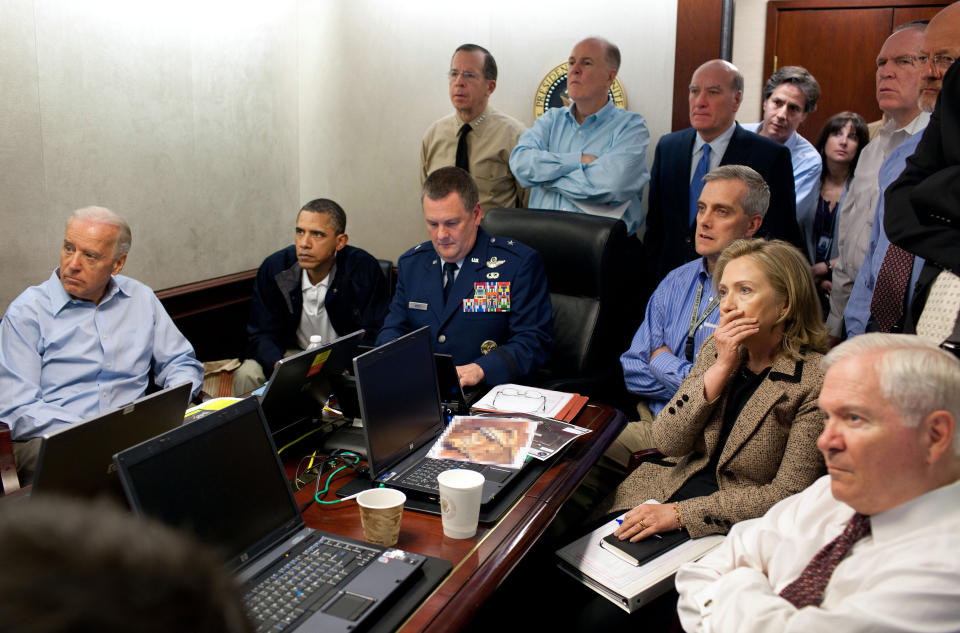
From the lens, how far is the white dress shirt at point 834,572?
4.15 feet

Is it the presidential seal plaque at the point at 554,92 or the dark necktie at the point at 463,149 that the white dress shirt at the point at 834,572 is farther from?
the presidential seal plaque at the point at 554,92

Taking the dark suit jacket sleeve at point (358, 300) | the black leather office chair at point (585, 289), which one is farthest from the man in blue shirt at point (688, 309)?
the dark suit jacket sleeve at point (358, 300)

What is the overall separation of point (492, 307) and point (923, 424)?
1.77m

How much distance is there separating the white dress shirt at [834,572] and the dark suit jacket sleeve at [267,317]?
2.21 meters

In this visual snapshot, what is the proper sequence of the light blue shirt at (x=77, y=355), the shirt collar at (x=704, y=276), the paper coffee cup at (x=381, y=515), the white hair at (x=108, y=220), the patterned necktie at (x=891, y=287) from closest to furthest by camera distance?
the paper coffee cup at (x=381, y=515) → the patterned necktie at (x=891, y=287) → the light blue shirt at (x=77, y=355) → the white hair at (x=108, y=220) → the shirt collar at (x=704, y=276)

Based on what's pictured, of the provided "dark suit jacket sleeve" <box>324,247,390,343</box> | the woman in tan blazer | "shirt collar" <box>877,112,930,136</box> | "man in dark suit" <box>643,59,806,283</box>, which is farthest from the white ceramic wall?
the woman in tan blazer

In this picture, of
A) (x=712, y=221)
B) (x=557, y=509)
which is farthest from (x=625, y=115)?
(x=557, y=509)

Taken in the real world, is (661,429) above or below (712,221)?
below

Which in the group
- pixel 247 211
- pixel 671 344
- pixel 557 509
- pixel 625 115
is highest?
pixel 625 115

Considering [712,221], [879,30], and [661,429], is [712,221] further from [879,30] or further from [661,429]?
[879,30]

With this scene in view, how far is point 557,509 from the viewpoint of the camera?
71.6 inches

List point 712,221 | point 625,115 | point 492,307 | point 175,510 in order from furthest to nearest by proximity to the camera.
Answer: point 625,115
point 492,307
point 712,221
point 175,510

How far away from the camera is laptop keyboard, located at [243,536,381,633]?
1290mm

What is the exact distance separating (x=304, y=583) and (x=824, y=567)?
93 centimetres
